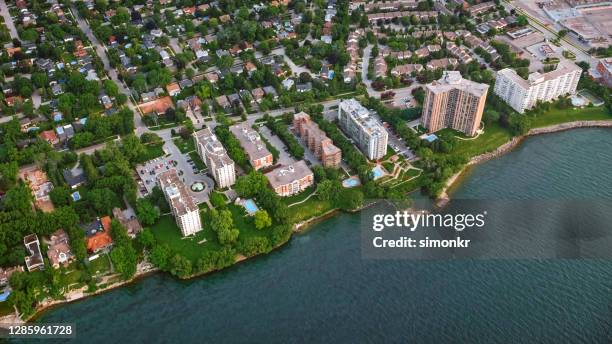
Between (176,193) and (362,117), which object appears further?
(362,117)

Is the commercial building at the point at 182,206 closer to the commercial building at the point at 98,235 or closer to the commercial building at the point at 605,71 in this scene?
the commercial building at the point at 98,235

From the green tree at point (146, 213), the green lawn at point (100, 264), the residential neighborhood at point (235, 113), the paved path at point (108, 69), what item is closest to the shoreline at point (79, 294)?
the residential neighborhood at point (235, 113)

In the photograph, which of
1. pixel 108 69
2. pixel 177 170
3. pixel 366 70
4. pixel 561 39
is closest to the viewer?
pixel 177 170

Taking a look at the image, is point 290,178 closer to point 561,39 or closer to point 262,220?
point 262,220

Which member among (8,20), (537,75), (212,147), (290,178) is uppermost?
(8,20)

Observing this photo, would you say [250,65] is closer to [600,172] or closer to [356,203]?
[356,203]

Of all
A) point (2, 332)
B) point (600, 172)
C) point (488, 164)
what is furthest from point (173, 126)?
point (600, 172)

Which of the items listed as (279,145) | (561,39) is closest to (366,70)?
(279,145)
